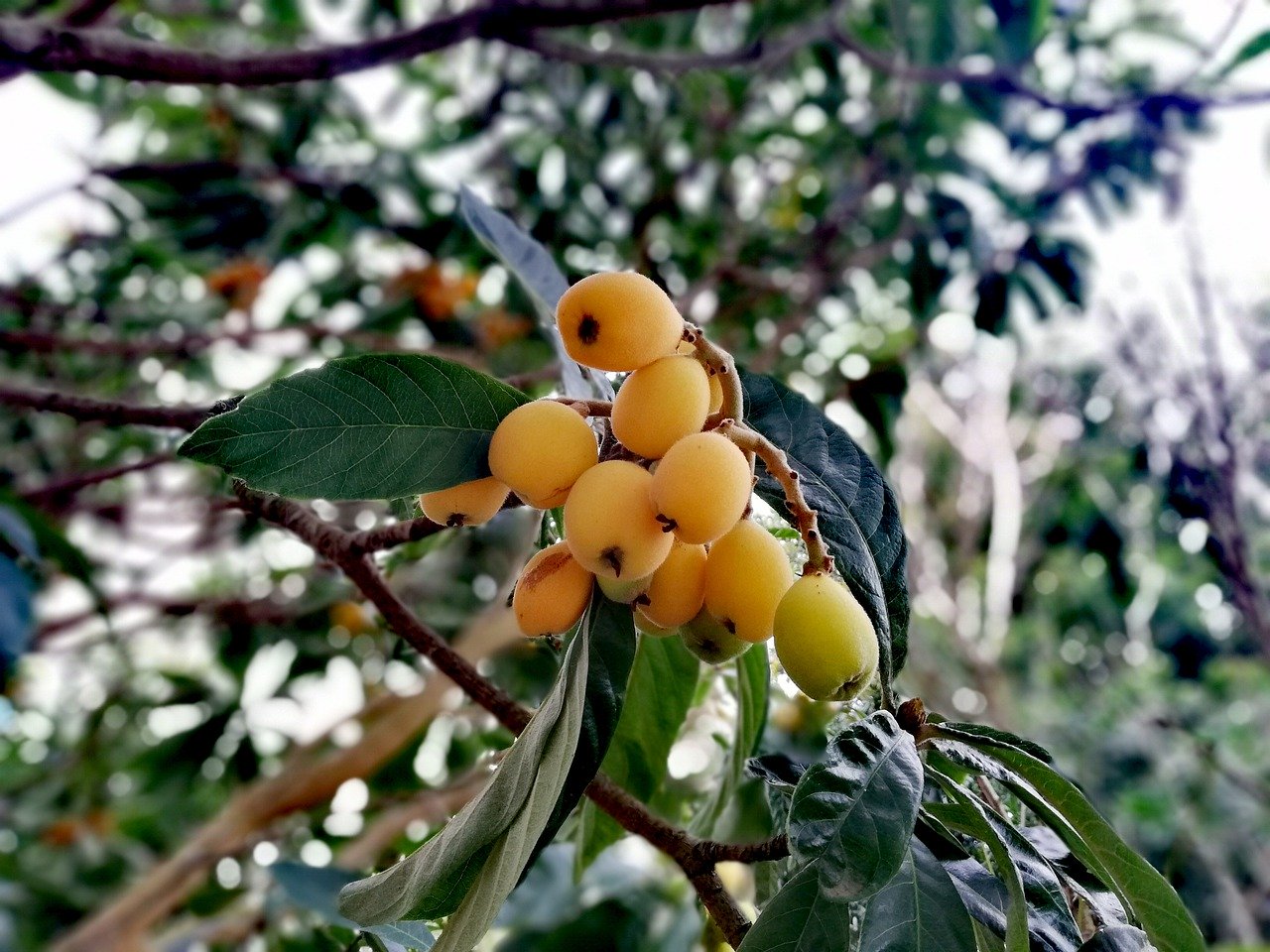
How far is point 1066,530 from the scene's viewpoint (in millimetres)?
3078

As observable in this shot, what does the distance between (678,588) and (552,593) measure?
93 mm

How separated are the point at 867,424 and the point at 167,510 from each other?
223 cm

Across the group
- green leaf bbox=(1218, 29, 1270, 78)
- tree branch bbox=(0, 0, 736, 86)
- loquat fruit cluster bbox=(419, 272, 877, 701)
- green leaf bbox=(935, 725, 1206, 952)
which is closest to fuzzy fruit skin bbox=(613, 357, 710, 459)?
loquat fruit cluster bbox=(419, 272, 877, 701)

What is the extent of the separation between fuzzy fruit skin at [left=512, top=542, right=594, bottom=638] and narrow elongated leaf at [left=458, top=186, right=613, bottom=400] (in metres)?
0.23

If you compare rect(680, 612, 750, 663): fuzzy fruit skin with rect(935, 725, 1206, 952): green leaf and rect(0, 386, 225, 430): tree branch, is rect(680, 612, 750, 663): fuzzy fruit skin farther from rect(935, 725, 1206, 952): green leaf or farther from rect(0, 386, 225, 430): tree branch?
rect(0, 386, 225, 430): tree branch

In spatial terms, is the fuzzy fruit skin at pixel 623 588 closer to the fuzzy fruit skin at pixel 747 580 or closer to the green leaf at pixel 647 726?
the fuzzy fruit skin at pixel 747 580

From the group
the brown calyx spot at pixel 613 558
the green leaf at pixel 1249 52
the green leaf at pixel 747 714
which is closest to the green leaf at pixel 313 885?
the green leaf at pixel 747 714

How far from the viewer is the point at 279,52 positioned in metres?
1.36

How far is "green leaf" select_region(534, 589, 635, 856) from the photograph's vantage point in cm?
66

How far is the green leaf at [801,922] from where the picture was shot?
63cm

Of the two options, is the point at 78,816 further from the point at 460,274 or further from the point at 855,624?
the point at 855,624

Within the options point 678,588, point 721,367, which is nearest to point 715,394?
point 721,367

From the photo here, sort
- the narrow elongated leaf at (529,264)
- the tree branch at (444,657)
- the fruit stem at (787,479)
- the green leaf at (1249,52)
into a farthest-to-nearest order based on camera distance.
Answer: the green leaf at (1249,52) → the narrow elongated leaf at (529,264) → the tree branch at (444,657) → the fruit stem at (787,479)

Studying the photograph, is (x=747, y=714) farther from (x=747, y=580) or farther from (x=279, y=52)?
(x=279, y=52)
